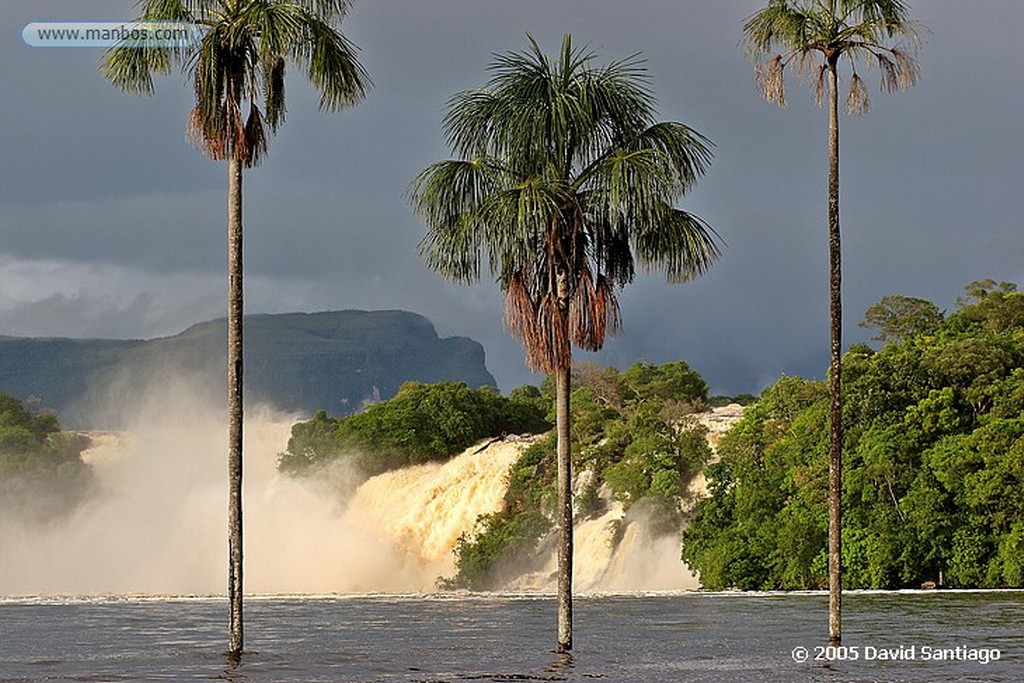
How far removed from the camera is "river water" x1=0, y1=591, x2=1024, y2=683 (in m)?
24.5

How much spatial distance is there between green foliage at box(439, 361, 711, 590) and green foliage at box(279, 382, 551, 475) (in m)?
9.62

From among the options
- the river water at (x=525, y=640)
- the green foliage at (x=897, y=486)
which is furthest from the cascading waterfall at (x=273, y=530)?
the river water at (x=525, y=640)

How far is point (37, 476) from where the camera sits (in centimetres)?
9844

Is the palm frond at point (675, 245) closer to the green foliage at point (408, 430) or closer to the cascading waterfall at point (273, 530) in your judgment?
the cascading waterfall at point (273, 530)

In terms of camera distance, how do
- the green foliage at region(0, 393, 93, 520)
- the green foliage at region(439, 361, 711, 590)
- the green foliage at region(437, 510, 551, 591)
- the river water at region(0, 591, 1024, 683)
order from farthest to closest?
the green foliage at region(0, 393, 93, 520) → the green foliage at region(437, 510, 551, 591) → the green foliage at region(439, 361, 711, 590) → the river water at region(0, 591, 1024, 683)

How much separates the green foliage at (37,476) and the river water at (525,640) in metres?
51.9

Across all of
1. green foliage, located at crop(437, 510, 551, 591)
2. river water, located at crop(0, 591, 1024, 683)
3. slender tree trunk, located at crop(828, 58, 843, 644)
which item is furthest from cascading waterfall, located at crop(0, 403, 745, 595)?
slender tree trunk, located at crop(828, 58, 843, 644)

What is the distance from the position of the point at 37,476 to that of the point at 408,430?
3033 centimetres

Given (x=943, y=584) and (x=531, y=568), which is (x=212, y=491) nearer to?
(x=531, y=568)

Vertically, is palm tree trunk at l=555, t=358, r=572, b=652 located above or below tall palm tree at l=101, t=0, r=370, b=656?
below

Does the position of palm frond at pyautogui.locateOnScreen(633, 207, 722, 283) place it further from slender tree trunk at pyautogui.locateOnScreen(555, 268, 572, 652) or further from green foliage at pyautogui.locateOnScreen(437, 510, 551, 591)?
green foliage at pyautogui.locateOnScreen(437, 510, 551, 591)

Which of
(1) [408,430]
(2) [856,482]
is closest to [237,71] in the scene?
(2) [856,482]

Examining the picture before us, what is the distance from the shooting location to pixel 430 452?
79.9 metres

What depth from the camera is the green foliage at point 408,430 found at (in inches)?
3142
